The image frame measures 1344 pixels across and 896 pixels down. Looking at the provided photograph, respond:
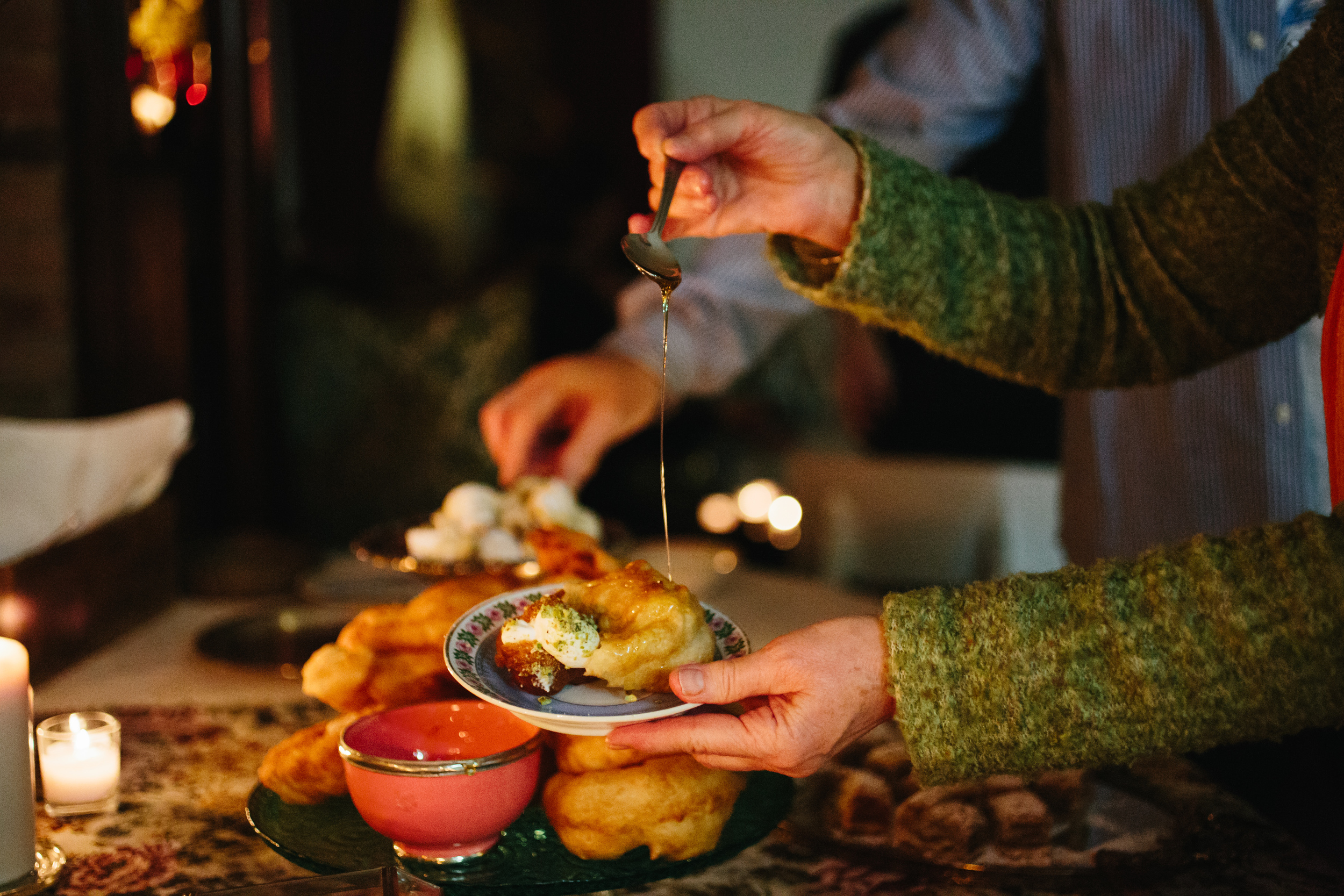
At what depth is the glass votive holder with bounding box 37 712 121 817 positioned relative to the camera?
1252 millimetres

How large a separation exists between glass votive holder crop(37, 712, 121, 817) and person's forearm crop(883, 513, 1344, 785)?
0.93 m

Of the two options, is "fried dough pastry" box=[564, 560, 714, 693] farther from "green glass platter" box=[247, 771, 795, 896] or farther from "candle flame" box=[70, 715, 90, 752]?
"candle flame" box=[70, 715, 90, 752]

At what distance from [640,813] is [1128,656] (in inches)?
19.4

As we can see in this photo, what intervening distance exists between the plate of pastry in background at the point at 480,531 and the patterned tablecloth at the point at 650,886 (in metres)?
0.42

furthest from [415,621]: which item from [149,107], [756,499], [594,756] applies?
[756,499]

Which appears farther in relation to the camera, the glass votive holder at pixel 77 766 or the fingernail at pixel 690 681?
the glass votive holder at pixel 77 766

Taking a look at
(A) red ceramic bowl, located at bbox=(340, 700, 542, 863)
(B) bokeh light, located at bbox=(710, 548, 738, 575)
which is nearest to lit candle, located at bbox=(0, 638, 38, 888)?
(A) red ceramic bowl, located at bbox=(340, 700, 542, 863)

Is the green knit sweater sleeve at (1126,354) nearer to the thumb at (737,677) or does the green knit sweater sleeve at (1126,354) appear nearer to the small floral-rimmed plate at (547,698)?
the thumb at (737,677)

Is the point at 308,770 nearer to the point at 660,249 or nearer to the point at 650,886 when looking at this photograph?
the point at 650,886

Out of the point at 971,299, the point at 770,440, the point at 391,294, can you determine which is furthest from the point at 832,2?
the point at 971,299

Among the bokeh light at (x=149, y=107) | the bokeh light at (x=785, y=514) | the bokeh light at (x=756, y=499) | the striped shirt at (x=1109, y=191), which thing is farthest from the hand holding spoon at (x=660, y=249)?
the bokeh light at (x=756, y=499)

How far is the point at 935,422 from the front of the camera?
460 centimetres

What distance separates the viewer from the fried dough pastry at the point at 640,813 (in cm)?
109

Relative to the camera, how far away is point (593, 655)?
3.49 ft
